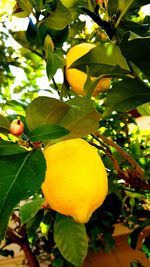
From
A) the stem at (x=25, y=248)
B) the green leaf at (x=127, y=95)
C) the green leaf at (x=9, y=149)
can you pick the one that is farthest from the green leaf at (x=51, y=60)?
the stem at (x=25, y=248)

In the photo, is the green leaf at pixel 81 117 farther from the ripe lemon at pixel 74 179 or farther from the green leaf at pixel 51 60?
the green leaf at pixel 51 60

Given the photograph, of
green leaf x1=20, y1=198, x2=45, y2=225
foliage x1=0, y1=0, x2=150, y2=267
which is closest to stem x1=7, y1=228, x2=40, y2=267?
foliage x1=0, y1=0, x2=150, y2=267

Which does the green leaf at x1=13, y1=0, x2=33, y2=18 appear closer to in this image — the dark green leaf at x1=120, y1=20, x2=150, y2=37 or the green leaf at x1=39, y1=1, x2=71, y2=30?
the green leaf at x1=39, y1=1, x2=71, y2=30

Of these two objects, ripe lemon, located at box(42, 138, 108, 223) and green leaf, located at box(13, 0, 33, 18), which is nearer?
ripe lemon, located at box(42, 138, 108, 223)

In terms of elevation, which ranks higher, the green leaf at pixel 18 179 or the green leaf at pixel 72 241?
the green leaf at pixel 18 179

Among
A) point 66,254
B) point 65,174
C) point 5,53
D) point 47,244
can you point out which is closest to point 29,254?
point 47,244

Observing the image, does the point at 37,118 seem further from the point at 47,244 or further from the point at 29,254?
the point at 47,244
